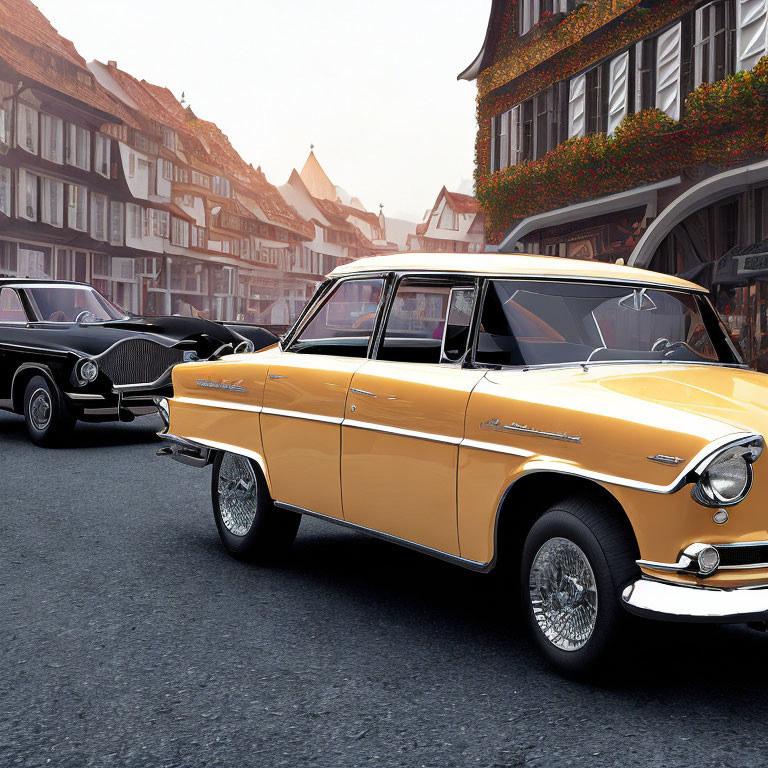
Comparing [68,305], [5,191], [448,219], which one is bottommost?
[68,305]

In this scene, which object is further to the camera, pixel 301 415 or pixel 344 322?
pixel 344 322

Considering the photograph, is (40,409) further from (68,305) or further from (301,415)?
(301,415)

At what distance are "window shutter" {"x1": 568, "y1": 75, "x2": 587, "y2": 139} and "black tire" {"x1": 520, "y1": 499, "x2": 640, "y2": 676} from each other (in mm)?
18372

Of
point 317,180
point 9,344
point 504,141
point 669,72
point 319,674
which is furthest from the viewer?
point 317,180

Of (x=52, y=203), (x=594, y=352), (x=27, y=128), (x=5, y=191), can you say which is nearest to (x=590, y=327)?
(x=594, y=352)

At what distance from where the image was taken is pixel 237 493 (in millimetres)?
5961

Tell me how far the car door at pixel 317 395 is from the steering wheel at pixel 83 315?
306 inches

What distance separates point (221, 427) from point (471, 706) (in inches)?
109

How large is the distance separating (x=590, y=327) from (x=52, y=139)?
39.9m

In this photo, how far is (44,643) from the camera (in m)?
4.35

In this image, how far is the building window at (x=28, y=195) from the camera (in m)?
38.5

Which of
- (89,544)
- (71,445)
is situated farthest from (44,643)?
(71,445)

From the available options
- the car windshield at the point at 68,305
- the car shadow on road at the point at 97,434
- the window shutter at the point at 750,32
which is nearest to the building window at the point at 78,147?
the car shadow on road at the point at 97,434

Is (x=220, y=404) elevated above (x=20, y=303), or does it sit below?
below
